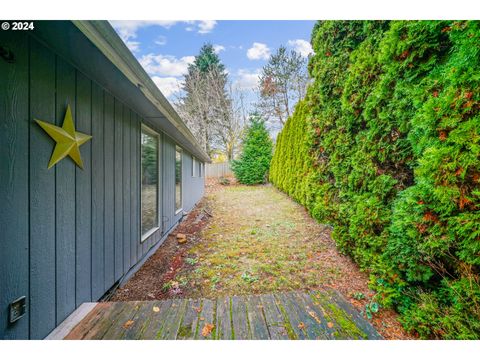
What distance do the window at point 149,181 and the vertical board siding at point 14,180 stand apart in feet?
6.44

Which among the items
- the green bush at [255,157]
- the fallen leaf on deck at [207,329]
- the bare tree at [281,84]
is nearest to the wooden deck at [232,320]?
the fallen leaf on deck at [207,329]

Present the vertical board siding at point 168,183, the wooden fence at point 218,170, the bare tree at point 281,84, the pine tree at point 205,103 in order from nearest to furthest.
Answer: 1. the vertical board siding at point 168,183
2. the bare tree at point 281,84
3. the pine tree at point 205,103
4. the wooden fence at point 218,170

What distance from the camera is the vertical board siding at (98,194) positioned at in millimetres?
2055

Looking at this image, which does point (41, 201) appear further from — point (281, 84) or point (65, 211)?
point (281, 84)

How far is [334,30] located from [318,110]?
1.26 m

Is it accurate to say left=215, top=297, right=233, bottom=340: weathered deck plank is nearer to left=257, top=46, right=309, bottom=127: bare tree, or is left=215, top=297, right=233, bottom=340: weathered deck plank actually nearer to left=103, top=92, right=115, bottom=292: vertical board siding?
left=103, top=92, right=115, bottom=292: vertical board siding

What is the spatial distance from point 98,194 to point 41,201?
0.69 meters

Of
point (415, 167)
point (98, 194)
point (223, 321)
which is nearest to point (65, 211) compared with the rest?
point (98, 194)

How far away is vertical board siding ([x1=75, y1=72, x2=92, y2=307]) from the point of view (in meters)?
1.82

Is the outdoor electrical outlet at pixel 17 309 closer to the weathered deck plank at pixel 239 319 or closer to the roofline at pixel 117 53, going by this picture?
the weathered deck plank at pixel 239 319

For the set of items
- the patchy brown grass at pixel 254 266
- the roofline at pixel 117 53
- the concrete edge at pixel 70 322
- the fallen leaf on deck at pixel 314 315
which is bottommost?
the patchy brown grass at pixel 254 266

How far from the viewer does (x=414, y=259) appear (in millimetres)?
1740

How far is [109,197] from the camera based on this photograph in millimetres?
2344
